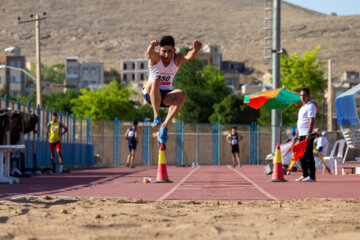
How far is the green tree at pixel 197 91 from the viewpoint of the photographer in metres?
82.4

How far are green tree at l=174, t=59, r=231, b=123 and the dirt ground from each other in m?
72.1

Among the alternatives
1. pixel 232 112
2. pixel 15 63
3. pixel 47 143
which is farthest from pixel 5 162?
pixel 15 63

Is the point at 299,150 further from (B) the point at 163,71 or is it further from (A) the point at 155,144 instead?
(A) the point at 155,144

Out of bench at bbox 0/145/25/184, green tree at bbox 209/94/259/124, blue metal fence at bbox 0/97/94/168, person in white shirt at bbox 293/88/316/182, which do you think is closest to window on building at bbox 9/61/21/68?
green tree at bbox 209/94/259/124

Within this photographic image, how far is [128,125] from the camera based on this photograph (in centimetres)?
3972

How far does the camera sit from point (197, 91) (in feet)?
277

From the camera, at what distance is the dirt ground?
5.93 meters

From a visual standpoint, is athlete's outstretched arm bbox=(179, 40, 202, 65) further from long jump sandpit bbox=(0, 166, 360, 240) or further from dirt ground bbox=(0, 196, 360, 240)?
dirt ground bbox=(0, 196, 360, 240)

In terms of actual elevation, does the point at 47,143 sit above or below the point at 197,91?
below

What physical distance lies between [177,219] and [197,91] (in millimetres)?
77542

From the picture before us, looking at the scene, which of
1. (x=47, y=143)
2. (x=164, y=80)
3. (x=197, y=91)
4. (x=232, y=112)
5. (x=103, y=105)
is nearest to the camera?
(x=164, y=80)

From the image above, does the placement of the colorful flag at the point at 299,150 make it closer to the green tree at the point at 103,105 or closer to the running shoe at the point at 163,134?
the running shoe at the point at 163,134

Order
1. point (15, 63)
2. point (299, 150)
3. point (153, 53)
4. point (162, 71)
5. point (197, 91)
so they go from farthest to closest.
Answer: point (15, 63)
point (197, 91)
point (299, 150)
point (162, 71)
point (153, 53)

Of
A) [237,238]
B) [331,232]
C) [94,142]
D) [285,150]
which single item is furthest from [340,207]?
[94,142]
